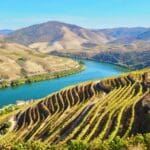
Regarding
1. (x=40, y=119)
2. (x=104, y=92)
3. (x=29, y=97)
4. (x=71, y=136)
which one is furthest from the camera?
(x=29, y=97)

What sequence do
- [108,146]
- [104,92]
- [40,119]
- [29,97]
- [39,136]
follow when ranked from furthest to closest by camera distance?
1. [29,97]
2. [104,92]
3. [40,119]
4. [39,136]
5. [108,146]

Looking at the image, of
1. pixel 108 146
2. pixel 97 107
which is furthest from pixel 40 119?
pixel 108 146

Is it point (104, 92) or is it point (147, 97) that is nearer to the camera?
point (147, 97)

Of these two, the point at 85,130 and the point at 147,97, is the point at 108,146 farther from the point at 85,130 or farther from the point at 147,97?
the point at 147,97

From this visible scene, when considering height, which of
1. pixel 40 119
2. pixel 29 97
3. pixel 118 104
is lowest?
pixel 29 97

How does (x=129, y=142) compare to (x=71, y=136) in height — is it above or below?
above

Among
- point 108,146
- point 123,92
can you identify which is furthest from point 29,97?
point 108,146
